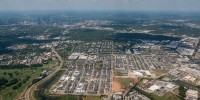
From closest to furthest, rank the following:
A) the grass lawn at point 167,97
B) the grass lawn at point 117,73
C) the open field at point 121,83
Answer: the grass lawn at point 167,97, the open field at point 121,83, the grass lawn at point 117,73

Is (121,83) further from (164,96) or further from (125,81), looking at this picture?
(164,96)

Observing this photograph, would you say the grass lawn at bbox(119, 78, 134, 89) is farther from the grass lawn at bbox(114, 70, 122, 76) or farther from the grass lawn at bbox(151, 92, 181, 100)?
the grass lawn at bbox(151, 92, 181, 100)

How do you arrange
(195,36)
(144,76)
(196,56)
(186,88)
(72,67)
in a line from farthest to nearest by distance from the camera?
(195,36) → (196,56) → (72,67) → (144,76) → (186,88)

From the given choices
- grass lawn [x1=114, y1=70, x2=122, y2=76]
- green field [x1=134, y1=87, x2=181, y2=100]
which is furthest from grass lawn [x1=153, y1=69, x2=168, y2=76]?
green field [x1=134, y1=87, x2=181, y2=100]

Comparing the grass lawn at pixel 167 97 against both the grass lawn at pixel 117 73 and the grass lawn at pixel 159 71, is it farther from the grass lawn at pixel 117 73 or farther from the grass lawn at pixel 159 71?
the grass lawn at pixel 117 73

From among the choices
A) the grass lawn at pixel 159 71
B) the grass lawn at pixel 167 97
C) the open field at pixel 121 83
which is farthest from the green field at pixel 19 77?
the grass lawn at pixel 159 71

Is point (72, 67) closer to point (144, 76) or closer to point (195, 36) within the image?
point (144, 76)

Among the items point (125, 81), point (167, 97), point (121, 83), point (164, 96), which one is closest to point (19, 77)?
point (121, 83)

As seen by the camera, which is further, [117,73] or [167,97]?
[117,73]

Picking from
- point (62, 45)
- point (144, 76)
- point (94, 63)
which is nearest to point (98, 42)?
point (62, 45)
